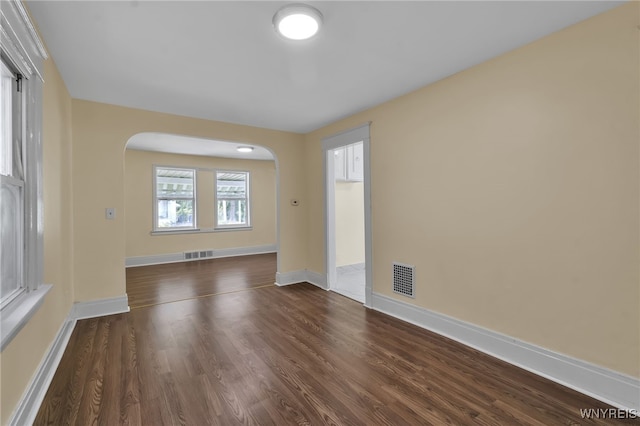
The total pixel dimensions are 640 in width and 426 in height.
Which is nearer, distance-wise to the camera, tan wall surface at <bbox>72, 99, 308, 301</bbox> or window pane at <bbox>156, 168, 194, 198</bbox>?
tan wall surface at <bbox>72, 99, 308, 301</bbox>

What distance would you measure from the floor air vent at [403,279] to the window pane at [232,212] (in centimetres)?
529

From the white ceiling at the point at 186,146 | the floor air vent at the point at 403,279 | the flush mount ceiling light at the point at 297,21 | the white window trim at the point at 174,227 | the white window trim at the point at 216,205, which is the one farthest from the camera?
the white window trim at the point at 216,205

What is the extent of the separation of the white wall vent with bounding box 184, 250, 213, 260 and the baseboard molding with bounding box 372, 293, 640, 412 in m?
5.45

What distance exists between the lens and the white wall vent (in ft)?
22.5

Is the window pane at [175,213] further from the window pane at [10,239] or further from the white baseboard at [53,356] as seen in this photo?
the window pane at [10,239]

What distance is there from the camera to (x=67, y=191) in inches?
118

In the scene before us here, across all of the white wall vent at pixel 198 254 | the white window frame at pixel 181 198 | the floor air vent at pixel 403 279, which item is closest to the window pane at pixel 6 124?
the floor air vent at pixel 403 279

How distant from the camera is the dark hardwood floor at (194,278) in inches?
165

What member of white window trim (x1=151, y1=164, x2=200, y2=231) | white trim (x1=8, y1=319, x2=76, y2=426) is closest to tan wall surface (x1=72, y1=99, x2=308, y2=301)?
white trim (x1=8, y1=319, x2=76, y2=426)

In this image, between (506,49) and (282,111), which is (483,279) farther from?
(282,111)

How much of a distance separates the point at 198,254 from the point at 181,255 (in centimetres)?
37

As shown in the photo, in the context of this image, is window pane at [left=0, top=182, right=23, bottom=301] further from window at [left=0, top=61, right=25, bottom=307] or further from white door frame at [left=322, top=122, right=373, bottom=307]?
white door frame at [left=322, top=122, right=373, bottom=307]

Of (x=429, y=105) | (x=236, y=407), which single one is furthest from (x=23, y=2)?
(x=429, y=105)

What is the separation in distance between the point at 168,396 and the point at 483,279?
8.37 feet
